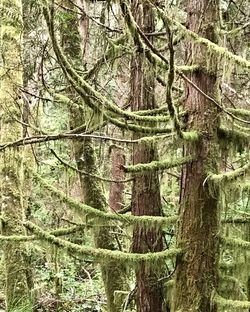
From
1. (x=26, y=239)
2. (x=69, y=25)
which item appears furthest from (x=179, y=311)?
(x=69, y=25)

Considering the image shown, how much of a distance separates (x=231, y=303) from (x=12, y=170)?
4.50m

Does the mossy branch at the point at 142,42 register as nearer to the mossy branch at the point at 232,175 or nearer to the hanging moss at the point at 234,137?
the hanging moss at the point at 234,137

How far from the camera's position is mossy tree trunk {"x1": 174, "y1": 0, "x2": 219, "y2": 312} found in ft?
15.3

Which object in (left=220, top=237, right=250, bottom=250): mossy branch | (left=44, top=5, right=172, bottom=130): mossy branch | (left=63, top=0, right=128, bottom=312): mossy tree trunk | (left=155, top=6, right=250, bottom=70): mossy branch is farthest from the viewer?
(left=63, top=0, right=128, bottom=312): mossy tree trunk

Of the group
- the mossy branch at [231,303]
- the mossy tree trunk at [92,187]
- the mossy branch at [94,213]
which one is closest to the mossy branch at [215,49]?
the mossy branch at [94,213]

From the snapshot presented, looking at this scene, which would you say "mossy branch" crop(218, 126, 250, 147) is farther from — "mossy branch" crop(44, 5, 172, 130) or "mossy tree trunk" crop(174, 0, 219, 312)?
"mossy branch" crop(44, 5, 172, 130)

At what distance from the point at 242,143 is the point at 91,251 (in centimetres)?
165

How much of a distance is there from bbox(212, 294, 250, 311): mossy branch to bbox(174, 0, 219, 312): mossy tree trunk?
0.22 feet

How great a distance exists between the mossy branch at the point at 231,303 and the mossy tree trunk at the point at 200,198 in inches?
2.6

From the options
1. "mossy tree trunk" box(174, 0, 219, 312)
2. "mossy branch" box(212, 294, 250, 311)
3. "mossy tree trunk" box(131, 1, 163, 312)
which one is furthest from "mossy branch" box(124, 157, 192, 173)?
"mossy tree trunk" box(131, 1, 163, 312)

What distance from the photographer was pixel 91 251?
465cm

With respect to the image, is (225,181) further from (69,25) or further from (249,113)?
(69,25)

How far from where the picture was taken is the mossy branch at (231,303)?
4267 mm

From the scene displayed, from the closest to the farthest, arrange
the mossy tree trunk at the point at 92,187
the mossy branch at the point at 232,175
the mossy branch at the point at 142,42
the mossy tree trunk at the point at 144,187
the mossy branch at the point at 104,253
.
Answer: the mossy branch at the point at 142,42
the mossy branch at the point at 232,175
the mossy branch at the point at 104,253
the mossy tree trunk at the point at 144,187
the mossy tree trunk at the point at 92,187
